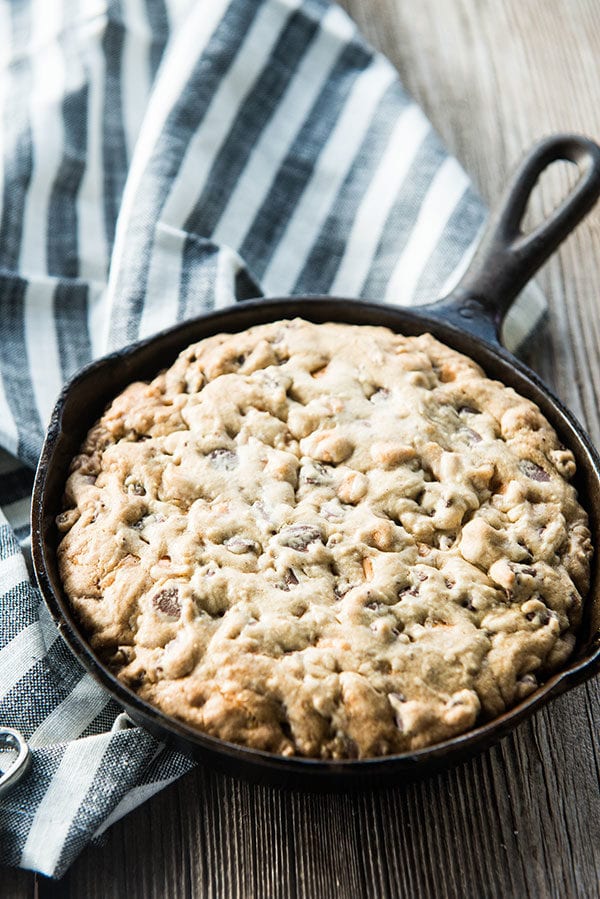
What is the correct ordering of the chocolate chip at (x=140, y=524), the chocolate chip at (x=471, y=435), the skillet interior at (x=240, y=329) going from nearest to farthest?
the skillet interior at (x=240, y=329) → the chocolate chip at (x=140, y=524) → the chocolate chip at (x=471, y=435)

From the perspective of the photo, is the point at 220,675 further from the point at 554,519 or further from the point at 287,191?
the point at 287,191

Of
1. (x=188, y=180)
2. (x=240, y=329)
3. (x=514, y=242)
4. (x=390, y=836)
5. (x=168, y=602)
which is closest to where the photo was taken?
(x=168, y=602)

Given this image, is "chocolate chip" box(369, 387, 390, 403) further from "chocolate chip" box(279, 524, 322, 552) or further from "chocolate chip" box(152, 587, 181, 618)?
"chocolate chip" box(152, 587, 181, 618)

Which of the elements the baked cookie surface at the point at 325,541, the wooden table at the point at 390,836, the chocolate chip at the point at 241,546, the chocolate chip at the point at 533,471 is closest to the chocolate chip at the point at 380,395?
the baked cookie surface at the point at 325,541

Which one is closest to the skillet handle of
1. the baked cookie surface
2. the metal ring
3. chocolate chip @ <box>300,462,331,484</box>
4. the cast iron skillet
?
the cast iron skillet

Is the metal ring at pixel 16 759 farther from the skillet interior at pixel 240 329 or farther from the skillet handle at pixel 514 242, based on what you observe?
the skillet handle at pixel 514 242

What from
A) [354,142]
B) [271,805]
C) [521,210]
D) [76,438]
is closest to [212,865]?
[271,805]

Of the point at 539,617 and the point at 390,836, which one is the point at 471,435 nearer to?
the point at 539,617

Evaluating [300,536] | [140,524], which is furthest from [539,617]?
[140,524]
